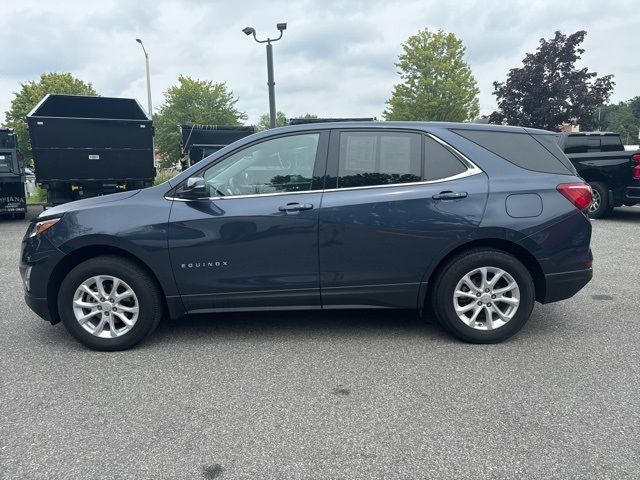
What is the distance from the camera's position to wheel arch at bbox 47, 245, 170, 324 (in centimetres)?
389

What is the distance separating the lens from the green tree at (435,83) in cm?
2856

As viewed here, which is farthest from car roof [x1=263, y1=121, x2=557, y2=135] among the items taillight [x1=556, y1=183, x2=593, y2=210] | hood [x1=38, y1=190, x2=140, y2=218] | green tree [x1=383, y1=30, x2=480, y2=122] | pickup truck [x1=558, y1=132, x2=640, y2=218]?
green tree [x1=383, y1=30, x2=480, y2=122]

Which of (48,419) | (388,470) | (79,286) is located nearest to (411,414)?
(388,470)

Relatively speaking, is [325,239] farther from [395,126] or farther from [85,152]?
[85,152]

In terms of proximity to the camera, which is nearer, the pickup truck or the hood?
the hood

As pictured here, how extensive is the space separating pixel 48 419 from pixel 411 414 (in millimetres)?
2090

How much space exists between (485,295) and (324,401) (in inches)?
63.3

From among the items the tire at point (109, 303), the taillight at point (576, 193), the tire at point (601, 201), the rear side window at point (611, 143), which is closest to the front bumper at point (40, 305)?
the tire at point (109, 303)

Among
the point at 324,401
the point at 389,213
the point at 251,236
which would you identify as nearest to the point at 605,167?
the point at 389,213

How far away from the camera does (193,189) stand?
3842mm

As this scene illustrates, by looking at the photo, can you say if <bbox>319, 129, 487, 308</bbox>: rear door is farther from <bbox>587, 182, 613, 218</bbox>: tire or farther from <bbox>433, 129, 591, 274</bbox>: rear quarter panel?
<bbox>587, 182, 613, 218</bbox>: tire

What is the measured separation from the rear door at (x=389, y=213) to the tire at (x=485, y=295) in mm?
185

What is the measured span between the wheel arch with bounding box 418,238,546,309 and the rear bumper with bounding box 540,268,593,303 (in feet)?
0.12

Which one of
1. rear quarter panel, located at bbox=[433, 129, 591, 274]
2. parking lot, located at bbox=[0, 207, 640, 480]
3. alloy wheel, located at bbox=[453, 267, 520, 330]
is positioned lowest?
parking lot, located at bbox=[0, 207, 640, 480]
